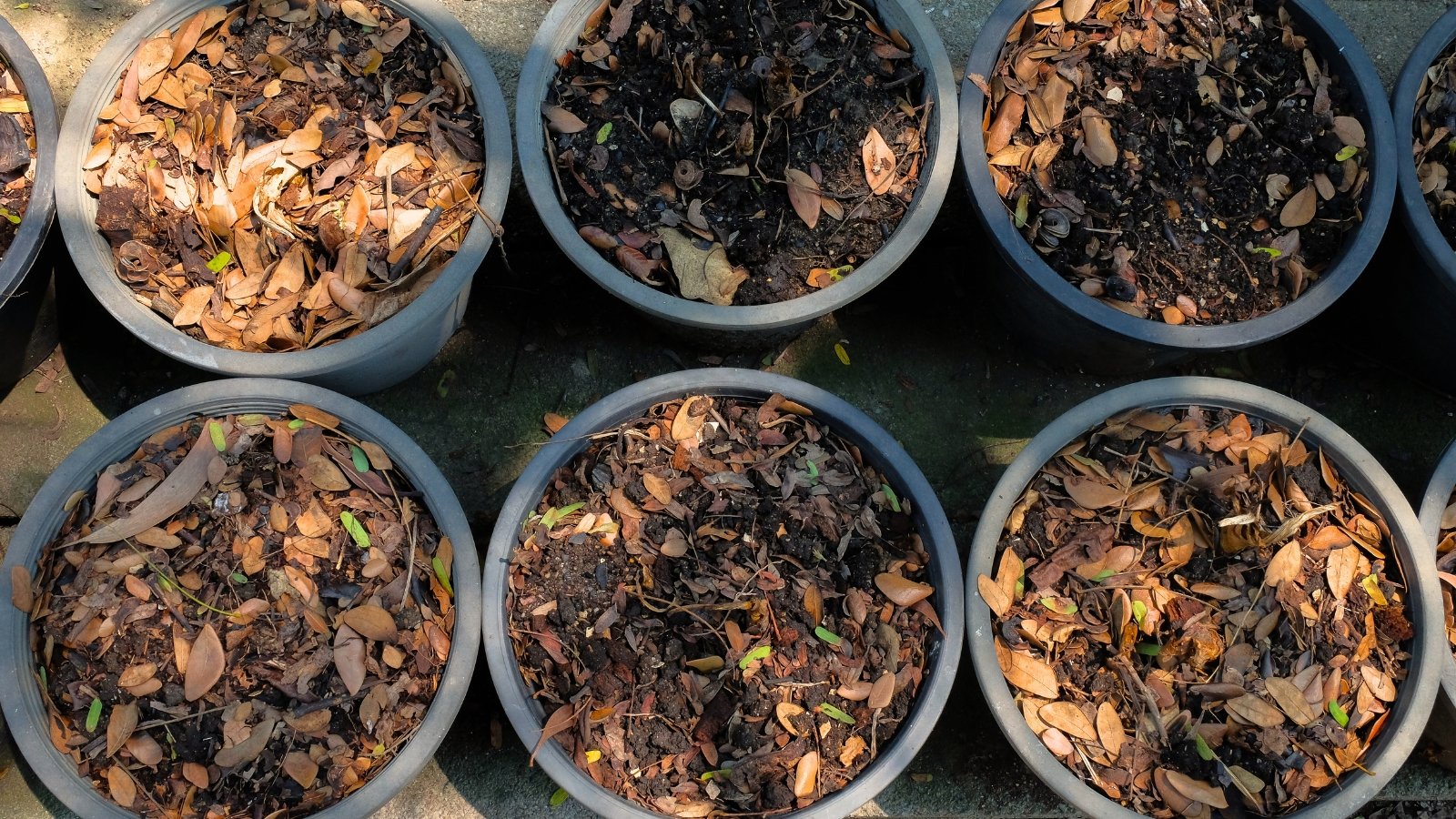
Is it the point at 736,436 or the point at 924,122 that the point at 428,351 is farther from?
the point at 924,122

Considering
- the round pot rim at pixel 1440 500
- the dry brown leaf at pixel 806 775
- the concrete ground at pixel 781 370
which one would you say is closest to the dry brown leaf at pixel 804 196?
the concrete ground at pixel 781 370

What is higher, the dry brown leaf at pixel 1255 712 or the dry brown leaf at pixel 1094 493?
the dry brown leaf at pixel 1094 493

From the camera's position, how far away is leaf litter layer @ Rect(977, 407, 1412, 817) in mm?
1572

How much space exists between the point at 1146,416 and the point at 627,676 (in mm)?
909

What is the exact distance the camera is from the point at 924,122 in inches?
69.9

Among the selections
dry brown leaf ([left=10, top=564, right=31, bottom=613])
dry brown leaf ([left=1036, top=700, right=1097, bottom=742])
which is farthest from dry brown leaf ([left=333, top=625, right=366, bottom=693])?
dry brown leaf ([left=1036, top=700, right=1097, bottom=742])

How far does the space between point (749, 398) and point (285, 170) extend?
83 centimetres

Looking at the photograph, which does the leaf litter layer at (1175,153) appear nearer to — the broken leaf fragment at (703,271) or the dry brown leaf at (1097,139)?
the dry brown leaf at (1097,139)

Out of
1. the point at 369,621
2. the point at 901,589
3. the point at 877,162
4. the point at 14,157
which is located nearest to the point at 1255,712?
the point at 901,589

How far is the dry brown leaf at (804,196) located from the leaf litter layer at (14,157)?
A: 1213 millimetres

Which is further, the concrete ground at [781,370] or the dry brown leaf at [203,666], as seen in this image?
the concrete ground at [781,370]

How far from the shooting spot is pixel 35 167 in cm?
171

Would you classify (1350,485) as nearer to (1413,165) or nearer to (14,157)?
(1413,165)

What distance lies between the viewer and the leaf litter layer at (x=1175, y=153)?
69.3 inches
